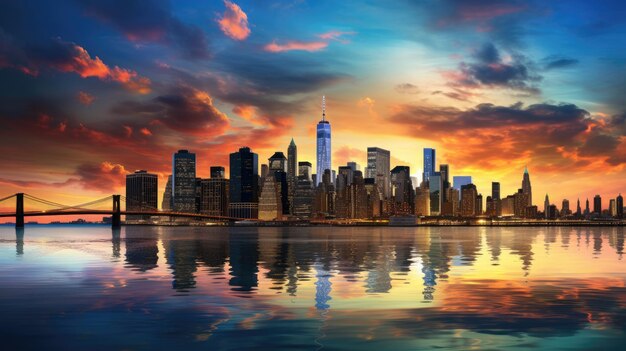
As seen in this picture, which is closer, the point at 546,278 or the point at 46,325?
the point at 46,325

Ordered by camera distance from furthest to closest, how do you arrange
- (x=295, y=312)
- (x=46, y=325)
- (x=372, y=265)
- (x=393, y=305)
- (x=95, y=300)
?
(x=372, y=265), (x=95, y=300), (x=393, y=305), (x=295, y=312), (x=46, y=325)

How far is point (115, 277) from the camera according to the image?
152ft

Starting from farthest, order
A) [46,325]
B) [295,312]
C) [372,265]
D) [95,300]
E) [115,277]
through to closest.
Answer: [372,265], [115,277], [95,300], [295,312], [46,325]

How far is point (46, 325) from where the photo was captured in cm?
2525

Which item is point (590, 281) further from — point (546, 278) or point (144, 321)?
point (144, 321)

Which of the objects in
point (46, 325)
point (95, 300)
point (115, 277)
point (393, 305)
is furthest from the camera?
point (115, 277)

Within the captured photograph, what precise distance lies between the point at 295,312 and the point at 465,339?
8478 mm

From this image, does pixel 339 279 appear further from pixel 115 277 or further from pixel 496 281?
pixel 115 277

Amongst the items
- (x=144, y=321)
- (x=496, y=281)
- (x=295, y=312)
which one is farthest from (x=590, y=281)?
(x=144, y=321)

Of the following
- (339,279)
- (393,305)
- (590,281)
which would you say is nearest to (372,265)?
(339,279)

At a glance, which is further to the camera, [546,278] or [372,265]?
[372,265]

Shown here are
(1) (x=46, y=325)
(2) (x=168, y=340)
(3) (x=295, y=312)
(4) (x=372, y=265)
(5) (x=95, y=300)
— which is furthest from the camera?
(4) (x=372, y=265)

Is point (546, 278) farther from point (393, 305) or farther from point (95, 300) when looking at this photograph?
point (95, 300)

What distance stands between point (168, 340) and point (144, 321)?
4476 mm
